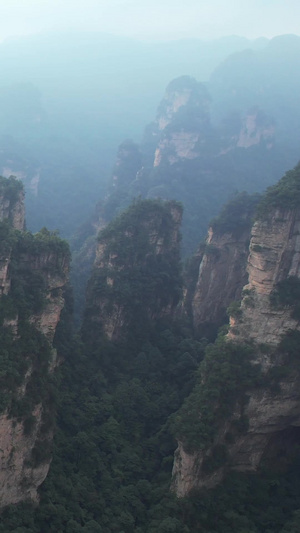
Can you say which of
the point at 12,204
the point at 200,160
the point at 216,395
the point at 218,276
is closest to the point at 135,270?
the point at 218,276

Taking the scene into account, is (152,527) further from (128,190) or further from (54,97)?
(54,97)

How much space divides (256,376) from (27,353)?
915cm

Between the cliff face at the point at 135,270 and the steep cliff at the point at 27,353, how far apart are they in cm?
689

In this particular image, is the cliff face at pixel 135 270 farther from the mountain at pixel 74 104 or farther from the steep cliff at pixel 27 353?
the mountain at pixel 74 104

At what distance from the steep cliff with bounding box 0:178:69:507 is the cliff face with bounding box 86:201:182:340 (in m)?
6.89

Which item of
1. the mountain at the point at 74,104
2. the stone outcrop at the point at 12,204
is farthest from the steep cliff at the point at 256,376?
the mountain at the point at 74,104

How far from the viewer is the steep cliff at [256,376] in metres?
20.4

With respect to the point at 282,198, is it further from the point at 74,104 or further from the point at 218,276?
the point at 74,104

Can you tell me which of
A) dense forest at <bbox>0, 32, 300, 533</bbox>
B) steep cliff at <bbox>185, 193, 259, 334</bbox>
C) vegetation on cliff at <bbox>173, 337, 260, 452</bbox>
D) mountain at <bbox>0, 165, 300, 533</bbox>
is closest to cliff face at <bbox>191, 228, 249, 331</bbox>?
steep cliff at <bbox>185, 193, 259, 334</bbox>

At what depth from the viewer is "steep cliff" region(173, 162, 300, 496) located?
20.4 m

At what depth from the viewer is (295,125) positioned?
9181 centimetres

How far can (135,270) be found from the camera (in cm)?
3055

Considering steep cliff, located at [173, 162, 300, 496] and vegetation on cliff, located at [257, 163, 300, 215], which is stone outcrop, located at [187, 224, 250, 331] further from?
steep cliff, located at [173, 162, 300, 496]

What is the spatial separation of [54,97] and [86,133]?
15562mm
